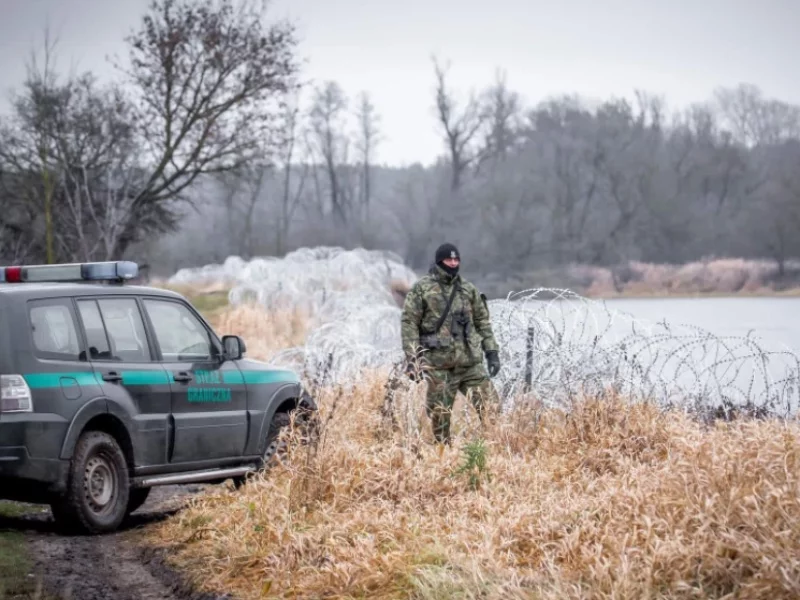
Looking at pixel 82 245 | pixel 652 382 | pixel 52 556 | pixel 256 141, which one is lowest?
pixel 52 556

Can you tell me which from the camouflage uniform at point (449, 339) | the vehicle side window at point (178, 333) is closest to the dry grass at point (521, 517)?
the camouflage uniform at point (449, 339)

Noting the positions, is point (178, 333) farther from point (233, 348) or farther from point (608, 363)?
point (608, 363)

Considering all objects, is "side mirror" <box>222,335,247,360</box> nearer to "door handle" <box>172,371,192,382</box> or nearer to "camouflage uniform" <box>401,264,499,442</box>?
"door handle" <box>172,371,192,382</box>

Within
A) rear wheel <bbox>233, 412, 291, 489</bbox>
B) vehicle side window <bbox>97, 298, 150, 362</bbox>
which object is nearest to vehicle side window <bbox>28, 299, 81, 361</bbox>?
vehicle side window <bbox>97, 298, 150, 362</bbox>

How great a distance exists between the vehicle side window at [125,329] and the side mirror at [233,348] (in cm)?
81

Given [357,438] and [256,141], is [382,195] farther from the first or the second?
[357,438]

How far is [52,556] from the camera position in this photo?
25.0 ft

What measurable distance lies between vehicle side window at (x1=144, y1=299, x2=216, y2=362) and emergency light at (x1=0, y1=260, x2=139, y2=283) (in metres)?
0.39

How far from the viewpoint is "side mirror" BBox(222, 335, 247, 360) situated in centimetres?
976

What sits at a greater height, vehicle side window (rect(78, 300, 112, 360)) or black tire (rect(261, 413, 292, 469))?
vehicle side window (rect(78, 300, 112, 360))

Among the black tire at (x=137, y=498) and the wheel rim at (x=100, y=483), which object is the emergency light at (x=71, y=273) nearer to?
the wheel rim at (x=100, y=483)

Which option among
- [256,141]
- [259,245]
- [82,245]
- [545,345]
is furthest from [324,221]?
[545,345]

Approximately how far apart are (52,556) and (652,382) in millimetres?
5454

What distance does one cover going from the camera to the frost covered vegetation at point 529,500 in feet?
18.9
